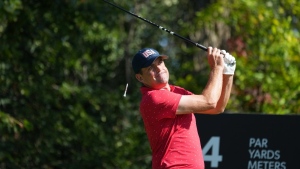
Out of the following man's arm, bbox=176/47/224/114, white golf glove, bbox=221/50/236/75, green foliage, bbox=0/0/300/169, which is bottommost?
green foliage, bbox=0/0/300/169

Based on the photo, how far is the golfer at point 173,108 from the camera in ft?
16.7

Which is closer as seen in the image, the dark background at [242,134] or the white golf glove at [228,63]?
the white golf glove at [228,63]

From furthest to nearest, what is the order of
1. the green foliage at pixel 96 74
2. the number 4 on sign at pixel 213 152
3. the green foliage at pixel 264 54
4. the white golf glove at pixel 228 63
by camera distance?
1. the green foliage at pixel 96 74
2. the green foliage at pixel 264 54
3. the number 4 on sign at pixel 213 152
4. the white golf glove at pixel 228 63

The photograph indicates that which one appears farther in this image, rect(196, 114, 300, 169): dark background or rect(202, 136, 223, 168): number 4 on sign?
rect(202, 136, 223, 168): number 4 on sign

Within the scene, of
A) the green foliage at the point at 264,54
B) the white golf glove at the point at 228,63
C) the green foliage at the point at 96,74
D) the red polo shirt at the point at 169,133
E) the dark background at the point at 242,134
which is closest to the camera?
the red polo shirt at the point at 169,133

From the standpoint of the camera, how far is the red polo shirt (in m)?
5.08

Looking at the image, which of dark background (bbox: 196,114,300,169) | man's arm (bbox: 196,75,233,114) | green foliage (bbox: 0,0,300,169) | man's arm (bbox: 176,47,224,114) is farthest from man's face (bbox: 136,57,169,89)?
green foliage (bbox: 0,0,300,169)

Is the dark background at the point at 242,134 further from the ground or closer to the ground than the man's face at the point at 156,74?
closer to the ground

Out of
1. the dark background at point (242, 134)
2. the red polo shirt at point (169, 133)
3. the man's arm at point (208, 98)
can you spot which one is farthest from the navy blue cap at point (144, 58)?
the dark background at point (242, 134)

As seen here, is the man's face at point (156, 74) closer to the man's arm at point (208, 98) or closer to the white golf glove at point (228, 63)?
the man's arm at point (208, 98)

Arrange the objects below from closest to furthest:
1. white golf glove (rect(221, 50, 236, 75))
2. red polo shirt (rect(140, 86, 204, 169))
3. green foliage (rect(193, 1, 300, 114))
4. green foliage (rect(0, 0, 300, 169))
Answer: red polo shirt (rect(140, 86, 204, 169)) → white golf glove (rect(221, 50, 236, 75)) → green foliage (rect(193, 1, 300, 114)) → green foliage (rect(0, 0, 300, 169))

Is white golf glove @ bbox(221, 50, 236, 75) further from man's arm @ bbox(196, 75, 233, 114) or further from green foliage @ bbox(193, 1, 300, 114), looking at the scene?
green foliage @ bbox(193, 1, 300, 114)

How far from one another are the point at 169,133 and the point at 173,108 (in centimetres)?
16

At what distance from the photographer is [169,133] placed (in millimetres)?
5145
